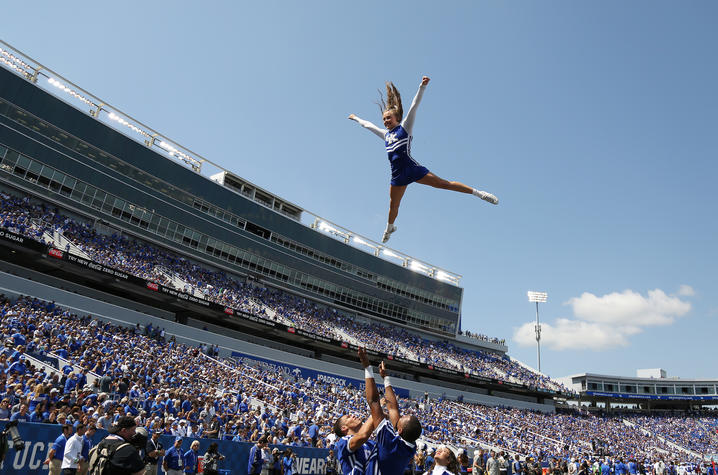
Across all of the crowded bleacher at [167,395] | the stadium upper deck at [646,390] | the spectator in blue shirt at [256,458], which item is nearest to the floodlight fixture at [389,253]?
the crowded bleacher at [167,395]

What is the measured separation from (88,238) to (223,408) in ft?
73.1

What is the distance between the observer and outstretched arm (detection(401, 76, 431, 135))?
7.02 m

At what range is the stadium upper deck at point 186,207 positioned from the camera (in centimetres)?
3412

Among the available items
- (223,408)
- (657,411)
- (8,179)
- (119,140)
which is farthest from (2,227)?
(657,411)

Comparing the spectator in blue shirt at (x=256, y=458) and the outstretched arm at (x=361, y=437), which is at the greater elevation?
the outstretched arm at (x=361, y=437)

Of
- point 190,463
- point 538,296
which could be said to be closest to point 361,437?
point 190,463

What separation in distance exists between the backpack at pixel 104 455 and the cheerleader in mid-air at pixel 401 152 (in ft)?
17.0

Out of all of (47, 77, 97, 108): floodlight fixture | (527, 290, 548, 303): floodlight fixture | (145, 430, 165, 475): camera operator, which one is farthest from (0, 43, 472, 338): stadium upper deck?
Answer: (145, 430, 165, 475): camera operator

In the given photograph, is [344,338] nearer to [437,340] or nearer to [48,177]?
[437,340]

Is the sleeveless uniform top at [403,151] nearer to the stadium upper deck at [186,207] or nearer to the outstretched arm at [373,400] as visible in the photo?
the outstretched arm at [373,400]

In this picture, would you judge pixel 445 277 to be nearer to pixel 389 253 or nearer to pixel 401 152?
pixel 389 253

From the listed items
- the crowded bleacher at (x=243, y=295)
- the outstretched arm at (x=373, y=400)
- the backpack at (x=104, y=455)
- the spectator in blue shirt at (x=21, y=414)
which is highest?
the crowded bleacher at (x=243, y=295)

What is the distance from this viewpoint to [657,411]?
68.6 m

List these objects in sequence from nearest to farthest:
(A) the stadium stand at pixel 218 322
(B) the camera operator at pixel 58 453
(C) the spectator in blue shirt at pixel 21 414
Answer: (B) the camera operator at pixel 58 453
(C) the spectator in blue shirt at pixel 21 414
(A) the stadium stand at pixel 218 322
